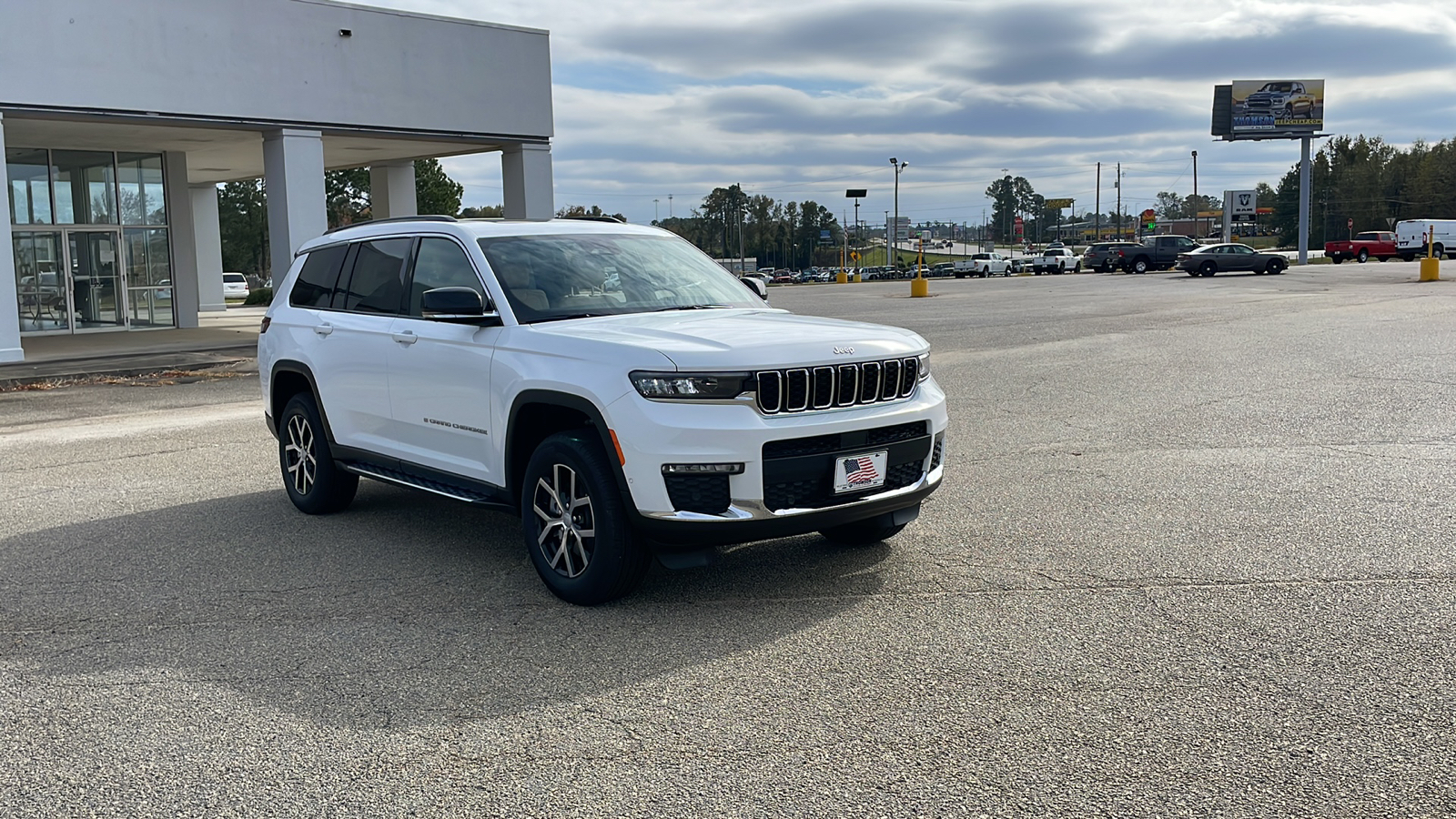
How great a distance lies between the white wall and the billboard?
64.6 metres

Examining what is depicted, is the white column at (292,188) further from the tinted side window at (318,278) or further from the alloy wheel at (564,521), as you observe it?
the alloy wheel at (564,521)

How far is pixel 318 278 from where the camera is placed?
8.12m

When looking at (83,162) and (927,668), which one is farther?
(83,162)

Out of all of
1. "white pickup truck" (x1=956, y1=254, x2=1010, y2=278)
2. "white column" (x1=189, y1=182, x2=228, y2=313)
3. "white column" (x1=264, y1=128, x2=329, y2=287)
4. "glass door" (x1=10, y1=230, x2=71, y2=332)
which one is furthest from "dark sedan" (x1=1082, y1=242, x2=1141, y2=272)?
"glass door" (x1=10, y1=230, x2=71, y2=332)

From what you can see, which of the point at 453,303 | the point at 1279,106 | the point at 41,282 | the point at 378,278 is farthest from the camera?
the point at 1279,106

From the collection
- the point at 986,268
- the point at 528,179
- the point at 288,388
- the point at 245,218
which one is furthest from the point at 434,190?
the point at 288,388

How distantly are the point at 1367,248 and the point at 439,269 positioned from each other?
71704mm

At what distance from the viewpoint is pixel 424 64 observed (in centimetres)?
2408

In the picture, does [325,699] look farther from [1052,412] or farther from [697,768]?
[1052,412]

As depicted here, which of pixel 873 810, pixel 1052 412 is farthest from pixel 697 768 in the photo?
pixel 1052 412

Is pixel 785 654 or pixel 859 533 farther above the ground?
pixel 859 533

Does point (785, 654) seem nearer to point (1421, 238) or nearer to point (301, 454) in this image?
point (301, 454)

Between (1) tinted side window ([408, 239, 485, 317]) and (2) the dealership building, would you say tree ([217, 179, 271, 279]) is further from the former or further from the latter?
(1) tinted side window ([408, 239, 485, 317])

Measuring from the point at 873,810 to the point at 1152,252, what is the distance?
58.9 m
